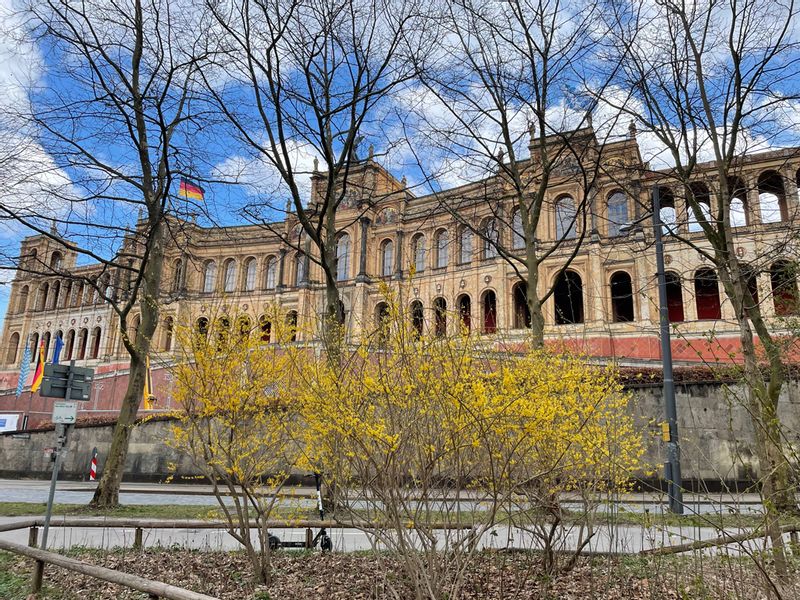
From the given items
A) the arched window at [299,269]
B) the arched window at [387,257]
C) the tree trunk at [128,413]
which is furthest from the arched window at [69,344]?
the tree trunk at [128,413]

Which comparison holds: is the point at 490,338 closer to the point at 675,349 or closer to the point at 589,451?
the point at 589,451

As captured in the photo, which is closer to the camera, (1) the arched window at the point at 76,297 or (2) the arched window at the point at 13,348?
(1) the arched window at the point at 76,297

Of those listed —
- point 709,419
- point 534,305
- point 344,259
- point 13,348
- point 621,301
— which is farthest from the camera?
point 13,348

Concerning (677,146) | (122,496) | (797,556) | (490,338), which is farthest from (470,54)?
(122,496)

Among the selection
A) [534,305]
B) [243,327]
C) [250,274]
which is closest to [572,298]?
[534,305]

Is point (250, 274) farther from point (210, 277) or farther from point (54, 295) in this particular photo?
point (54, 295)

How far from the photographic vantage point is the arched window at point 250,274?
149 feet

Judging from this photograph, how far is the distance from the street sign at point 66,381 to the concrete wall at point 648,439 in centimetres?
267

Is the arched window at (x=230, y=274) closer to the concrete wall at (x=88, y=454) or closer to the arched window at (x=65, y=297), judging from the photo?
the concrete wall at (x=88, y=454)

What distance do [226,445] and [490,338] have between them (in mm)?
3357

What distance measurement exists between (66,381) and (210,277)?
3960 centimetres

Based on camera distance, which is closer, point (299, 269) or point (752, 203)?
point (752, 203)

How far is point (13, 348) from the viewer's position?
55.2 meters

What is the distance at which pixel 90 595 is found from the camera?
253 inches
